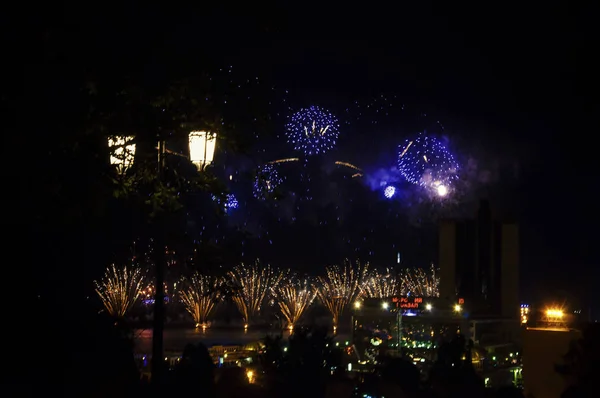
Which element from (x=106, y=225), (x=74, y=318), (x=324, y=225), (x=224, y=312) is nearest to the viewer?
(x=74, y=318)

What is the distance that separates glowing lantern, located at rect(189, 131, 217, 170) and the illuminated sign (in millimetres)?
28471

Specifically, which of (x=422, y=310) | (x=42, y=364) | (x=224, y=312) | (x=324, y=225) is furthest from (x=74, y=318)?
(x=324, y=225)

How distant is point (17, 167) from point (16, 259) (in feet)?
2.91

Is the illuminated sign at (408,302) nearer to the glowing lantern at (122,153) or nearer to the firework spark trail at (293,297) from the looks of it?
the firework spark trail at (293,297)

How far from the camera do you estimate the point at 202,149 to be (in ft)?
29.0

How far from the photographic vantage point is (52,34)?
6840 millimetres

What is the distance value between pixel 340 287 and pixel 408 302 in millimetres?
23415

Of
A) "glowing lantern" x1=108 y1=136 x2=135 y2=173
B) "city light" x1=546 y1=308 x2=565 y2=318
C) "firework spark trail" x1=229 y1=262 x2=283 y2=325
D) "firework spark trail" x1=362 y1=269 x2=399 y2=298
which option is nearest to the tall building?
"firework spark trail" x1=362 y1=269 x2=399 y2=298

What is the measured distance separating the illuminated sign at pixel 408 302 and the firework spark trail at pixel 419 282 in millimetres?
14227

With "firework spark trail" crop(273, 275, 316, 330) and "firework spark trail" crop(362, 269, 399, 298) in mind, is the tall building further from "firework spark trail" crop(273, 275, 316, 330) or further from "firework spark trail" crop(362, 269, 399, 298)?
"firework spark trail" crop(273, 275, 316, 330)

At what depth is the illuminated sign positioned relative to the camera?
36375 millimetres

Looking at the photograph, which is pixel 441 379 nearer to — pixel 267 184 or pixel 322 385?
pixel 322 385

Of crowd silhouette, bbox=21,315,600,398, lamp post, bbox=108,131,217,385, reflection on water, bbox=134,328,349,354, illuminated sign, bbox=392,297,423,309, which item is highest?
lamp post, bbox=108,131,217,385

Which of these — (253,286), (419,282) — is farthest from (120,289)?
(419,282)
